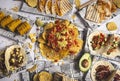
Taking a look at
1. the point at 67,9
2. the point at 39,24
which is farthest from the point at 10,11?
the point at 67,9

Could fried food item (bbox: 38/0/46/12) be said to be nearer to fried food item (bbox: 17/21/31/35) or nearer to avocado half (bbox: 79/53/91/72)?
fried food item (bbox: 17/21/31/35)

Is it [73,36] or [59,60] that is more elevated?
[73,36]

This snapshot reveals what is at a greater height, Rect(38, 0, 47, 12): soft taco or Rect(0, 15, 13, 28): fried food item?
Rect(38, 0, 47, 12): soft taco

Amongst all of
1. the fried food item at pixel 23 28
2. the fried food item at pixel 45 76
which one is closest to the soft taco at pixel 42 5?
the fried food item at pixel 23 28

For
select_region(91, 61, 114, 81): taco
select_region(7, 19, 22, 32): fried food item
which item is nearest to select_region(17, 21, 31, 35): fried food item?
select_region(7, 19, 22, 32): fried food item

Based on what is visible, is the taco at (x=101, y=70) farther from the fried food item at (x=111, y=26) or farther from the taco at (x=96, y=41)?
the fried food item at (x=111, y=26)

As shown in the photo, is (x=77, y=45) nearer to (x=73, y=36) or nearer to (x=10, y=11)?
(x=73, y=36)
